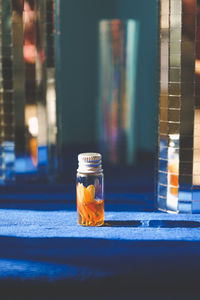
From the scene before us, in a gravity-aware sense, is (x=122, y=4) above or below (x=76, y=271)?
above

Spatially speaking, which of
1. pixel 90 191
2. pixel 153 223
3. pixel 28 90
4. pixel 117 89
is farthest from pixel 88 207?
pixel 117 89

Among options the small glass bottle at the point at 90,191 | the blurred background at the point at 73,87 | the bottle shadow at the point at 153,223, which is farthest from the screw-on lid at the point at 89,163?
the blurred background at the point at 73,87

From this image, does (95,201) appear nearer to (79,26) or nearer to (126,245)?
(126,245)

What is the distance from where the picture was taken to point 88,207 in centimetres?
104

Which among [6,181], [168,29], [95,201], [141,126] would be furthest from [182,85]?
[141,126]

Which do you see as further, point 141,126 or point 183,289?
point 141,126

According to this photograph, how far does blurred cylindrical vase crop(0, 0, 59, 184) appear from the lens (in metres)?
1.36

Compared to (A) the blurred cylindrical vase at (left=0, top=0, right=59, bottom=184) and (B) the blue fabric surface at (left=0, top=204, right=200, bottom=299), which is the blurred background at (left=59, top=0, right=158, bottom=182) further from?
(B) the blue fabric surface at (left=0, top=204, right=200, bottom=299)

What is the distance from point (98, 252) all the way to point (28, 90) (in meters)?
0.62

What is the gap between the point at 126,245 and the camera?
939 millimetres

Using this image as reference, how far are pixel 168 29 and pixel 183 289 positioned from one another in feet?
1.84

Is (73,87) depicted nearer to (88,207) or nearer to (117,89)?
(117,89)

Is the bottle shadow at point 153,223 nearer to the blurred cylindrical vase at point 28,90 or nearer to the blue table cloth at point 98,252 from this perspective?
the blue table cloth at point 98,252

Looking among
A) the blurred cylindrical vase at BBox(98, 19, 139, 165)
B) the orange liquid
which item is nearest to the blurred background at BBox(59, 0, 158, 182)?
the blurred cylindrical vase at BBox(98, 19, 139, 165)
